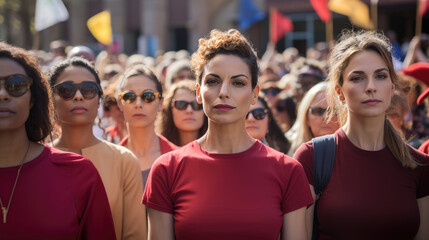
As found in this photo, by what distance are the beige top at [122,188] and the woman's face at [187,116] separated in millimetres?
1590

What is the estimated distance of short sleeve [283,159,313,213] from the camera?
297cm

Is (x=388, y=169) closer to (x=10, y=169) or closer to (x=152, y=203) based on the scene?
(x=152, y=203)

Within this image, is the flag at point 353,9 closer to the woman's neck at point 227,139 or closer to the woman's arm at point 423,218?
the woman's arm at point 423,218

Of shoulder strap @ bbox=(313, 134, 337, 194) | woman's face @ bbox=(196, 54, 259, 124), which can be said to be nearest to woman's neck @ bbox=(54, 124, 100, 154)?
woman's face @ bbox=(196, 54, 259, 124)

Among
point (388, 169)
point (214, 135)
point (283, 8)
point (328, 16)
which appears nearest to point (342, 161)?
point (388, 169)

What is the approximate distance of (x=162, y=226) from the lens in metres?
2.98

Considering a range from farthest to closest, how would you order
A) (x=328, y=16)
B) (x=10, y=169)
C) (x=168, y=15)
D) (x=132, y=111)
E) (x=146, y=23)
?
(x=168, y=15) → (x=146, y=23) → (x=328, y=16) → (x=132, y=111) → (x=10, y=169)

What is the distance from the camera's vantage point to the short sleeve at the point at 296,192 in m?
2.97

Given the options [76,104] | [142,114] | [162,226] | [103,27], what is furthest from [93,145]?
[103,27]

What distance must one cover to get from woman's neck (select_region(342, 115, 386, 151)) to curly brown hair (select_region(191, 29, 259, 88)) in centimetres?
75

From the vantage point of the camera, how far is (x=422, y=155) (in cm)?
343

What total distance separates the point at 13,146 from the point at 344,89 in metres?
2.03

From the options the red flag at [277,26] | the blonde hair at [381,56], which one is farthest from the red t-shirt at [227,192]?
the red flag at [277,26]

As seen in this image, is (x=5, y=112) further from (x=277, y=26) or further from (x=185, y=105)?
(x=277, y=26)
